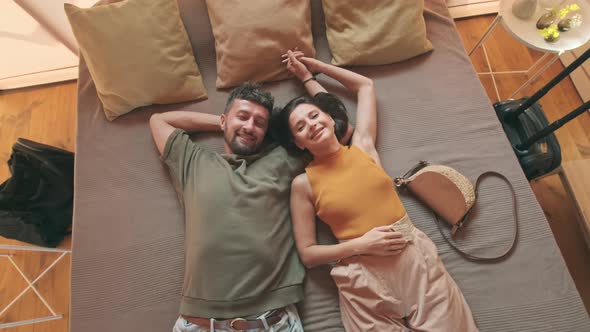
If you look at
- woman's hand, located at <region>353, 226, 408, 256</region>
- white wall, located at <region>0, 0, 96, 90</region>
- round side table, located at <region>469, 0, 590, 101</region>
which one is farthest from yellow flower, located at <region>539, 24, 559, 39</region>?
white wall, located at <region>0, 0, 96, 90</region>

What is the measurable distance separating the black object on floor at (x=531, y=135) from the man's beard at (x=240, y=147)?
119 centimetres

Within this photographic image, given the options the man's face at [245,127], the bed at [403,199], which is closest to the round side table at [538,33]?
the bed at [403,199]

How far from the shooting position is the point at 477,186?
1.33 metres

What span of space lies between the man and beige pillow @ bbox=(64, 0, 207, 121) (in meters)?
0.24

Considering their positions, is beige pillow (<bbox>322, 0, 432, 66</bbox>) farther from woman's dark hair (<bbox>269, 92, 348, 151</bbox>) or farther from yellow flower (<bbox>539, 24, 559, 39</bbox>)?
yellow flower (<bbox>539, 24, 559, 39</bbox>)

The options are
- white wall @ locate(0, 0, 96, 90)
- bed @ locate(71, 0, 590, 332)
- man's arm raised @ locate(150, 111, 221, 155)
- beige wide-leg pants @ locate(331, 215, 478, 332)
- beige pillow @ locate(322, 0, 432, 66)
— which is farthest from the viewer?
white wall @ locate(0, 0, 96, 90)

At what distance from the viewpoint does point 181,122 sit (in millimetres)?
1456

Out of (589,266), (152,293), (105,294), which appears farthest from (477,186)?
(105,294)

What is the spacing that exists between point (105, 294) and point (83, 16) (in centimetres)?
114

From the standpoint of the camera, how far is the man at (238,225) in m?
1.12

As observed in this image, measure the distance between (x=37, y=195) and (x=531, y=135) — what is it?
2.35m

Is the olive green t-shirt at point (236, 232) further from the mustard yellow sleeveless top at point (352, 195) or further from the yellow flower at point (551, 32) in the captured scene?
the yellow flower at point (551, 32)

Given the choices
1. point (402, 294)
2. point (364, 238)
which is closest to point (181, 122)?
point (364, 238)

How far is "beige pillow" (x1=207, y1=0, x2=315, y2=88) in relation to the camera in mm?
1496
